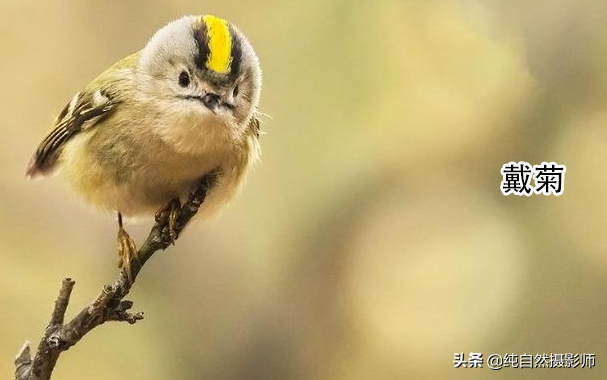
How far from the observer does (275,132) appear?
187cm

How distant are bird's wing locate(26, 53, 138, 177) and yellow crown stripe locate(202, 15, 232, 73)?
248 mm

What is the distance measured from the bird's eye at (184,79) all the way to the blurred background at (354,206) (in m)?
0.70

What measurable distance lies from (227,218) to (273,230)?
0.11 m

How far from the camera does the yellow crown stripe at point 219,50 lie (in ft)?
3.57

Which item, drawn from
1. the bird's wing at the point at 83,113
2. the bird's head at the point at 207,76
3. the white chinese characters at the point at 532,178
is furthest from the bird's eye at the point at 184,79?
the white chinese characters at the point at 532,178

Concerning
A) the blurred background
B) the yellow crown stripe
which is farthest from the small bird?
the blurred background

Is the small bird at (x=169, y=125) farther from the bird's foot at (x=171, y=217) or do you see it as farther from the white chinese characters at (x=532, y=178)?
the white chinese characters at (x=532, y=178)

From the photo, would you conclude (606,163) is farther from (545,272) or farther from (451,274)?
(451,274)

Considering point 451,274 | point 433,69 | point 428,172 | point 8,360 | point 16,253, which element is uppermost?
point 433,69

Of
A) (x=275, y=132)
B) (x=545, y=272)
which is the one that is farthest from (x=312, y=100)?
(x=545, y=272)

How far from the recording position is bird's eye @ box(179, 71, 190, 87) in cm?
112

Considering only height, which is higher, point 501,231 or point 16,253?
point 501,231

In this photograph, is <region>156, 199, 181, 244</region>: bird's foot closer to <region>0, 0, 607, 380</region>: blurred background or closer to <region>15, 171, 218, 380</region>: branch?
<region>15, 171, 218, 380</region>: branch

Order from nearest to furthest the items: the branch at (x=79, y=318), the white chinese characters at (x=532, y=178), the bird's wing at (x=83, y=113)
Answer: the branch at (x=79, y=318) < the bird's wing at (x=83, y=113) < the white chinese characters at (x=532, y=178)
